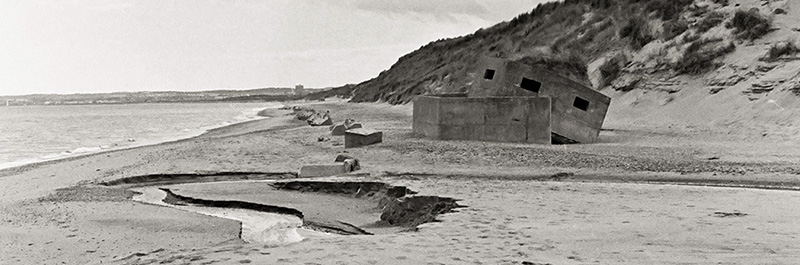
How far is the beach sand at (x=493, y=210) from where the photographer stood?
4477 mm

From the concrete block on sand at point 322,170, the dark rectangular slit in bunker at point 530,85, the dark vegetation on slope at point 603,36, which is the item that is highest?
the dark vegetation on slope at point 603,36

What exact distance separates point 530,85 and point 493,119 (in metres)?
1.71

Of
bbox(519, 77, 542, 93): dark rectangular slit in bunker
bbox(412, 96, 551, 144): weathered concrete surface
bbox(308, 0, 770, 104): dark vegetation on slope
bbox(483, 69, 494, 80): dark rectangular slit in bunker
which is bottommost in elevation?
bbox(412, 96, 551, 144): weathered concrete surface

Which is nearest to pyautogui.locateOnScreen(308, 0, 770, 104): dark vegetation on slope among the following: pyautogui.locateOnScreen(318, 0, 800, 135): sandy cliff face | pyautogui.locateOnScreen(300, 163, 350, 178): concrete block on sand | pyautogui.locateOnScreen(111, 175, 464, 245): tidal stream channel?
pyautogui.locateOnScreen(318, 0, 800, 135): sandy cliff face

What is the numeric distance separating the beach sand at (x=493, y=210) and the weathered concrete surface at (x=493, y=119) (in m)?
0.90

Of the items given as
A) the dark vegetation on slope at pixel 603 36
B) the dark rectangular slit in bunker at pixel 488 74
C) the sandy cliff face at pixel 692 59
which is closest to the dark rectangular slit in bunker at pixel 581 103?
the dark rectangular slit in bunker at pixel 488 74

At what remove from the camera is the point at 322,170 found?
9.45 meters

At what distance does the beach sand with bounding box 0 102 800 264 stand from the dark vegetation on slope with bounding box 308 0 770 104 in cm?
749

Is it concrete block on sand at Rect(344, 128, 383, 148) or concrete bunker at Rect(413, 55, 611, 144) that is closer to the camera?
concrete block on sand at Rect(344, 128, 383, 148)

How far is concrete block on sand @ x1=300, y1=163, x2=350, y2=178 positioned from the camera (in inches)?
369

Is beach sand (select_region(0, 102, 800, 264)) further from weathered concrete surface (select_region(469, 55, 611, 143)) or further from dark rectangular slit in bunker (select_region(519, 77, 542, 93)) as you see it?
dark rectangular slit in bunker (select_region(519, 77, 542, 93))

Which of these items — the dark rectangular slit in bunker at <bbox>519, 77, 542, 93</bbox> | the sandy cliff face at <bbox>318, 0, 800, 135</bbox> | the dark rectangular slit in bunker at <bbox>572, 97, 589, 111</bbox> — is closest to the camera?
the dark rectangular slit in bunker at <bbox>572, 97, 589, 111</bbox>

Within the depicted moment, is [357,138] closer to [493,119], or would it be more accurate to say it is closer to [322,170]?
[493,119]

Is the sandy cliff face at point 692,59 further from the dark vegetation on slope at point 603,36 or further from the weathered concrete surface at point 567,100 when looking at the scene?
the weathered concrete surface at point 567,100
